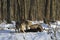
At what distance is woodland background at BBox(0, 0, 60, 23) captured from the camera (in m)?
16.9

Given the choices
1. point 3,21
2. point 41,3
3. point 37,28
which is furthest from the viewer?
point 41,3

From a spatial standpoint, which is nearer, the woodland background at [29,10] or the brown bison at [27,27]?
the brown bison at [27,27]

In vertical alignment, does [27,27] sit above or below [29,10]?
below

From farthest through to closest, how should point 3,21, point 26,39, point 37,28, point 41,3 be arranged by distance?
point 41,3
point 3,21
point 37,28
point 26,39

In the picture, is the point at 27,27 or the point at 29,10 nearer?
the point at 27,27

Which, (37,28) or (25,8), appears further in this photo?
(25,8)

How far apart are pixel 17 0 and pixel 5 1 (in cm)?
87

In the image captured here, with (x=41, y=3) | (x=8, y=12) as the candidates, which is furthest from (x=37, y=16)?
(x=8, y=12)

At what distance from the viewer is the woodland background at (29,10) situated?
16.9 meters

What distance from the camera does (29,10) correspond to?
17156mm

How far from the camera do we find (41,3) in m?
17.4

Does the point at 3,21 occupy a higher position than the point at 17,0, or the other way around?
the point at 17,0

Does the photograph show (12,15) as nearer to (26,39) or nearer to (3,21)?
(3,21)

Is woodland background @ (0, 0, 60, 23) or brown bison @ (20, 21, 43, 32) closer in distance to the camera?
→ brown bison @ (20, 21, 43, 32)
